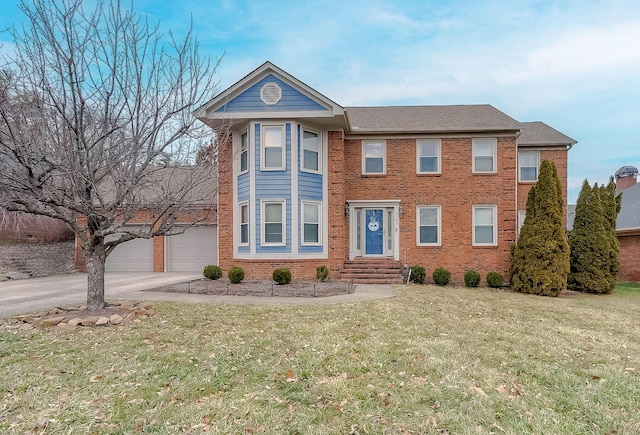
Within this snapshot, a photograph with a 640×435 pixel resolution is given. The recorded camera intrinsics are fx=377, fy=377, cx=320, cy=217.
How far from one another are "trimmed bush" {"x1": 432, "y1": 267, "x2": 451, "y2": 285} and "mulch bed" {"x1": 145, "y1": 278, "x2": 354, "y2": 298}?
353cm

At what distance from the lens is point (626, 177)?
27.2 meters

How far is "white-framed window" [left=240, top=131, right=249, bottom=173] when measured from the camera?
13020 millimetres

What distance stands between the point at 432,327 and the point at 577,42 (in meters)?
12.2

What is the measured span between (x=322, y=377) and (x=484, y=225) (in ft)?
39.8

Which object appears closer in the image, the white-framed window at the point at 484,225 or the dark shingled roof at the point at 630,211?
the white-framed window at the point at 484,225

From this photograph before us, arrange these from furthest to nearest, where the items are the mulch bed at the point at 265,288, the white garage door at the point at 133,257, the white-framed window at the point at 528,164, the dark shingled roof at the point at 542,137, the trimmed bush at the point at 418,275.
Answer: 1. the white garage door at the point at 133,257
2. the white-framed window at the point at 528,164
3. the dark shingled roof at the point at 542,137
4. the trimmed bush at the point at 418,275
5. the mulch bed at the point at 265,288

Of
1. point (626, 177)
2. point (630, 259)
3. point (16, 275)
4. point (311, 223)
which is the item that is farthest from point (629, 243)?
point (16, 275)

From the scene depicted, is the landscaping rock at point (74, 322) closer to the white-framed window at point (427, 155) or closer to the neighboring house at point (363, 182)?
the neighboring house at point (363, 182)

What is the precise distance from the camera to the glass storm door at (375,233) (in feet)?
48.5

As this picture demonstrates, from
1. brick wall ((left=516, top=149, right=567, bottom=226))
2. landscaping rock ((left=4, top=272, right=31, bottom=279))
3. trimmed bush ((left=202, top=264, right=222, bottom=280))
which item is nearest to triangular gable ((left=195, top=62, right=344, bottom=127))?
trimmed bush ((left=202, top=264, right=222, bottom=280))

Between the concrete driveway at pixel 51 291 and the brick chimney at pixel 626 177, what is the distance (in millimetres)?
31142

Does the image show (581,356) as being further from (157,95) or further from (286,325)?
(157,95)

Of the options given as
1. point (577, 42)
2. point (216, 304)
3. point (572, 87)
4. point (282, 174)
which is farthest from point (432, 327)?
point (572, 87)

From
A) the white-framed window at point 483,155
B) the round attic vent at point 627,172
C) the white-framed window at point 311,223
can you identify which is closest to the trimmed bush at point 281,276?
the white-framed window at point 311,223
